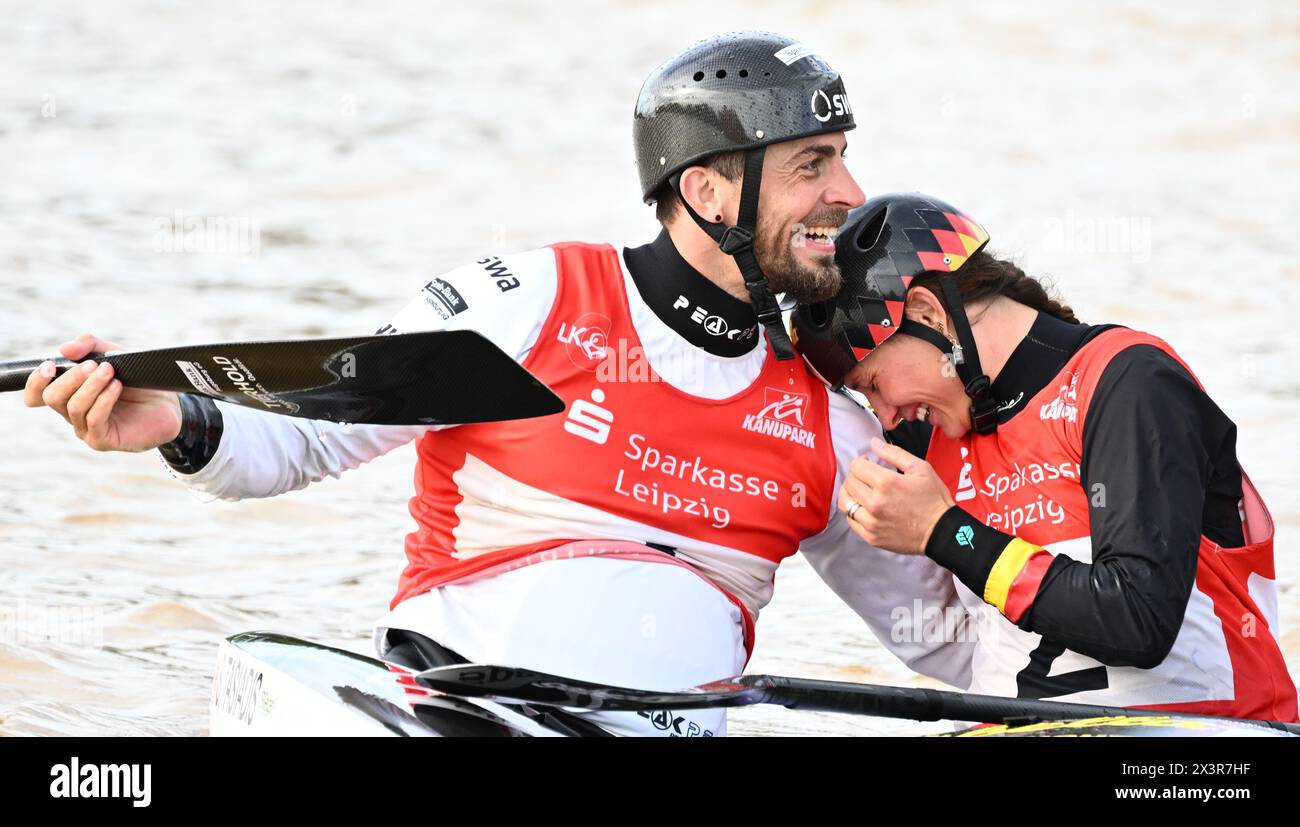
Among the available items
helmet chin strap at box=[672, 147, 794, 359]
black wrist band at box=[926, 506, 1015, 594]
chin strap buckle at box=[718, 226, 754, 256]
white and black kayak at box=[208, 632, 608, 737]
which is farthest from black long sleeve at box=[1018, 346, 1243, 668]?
white and black kayak at box=[208, 632, 608, 737]

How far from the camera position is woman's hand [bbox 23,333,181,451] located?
3691 millimetres

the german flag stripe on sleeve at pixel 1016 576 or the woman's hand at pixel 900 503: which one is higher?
the woman's hand at pixel 900 503

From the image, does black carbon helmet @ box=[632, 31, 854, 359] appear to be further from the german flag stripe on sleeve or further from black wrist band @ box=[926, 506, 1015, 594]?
the german flag stripe on sleeve

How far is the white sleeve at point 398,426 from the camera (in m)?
4.03

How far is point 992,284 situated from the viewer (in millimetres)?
4344

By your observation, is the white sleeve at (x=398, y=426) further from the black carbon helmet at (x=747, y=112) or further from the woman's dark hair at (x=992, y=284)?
the woman's dark hair at (x=992, y=284)

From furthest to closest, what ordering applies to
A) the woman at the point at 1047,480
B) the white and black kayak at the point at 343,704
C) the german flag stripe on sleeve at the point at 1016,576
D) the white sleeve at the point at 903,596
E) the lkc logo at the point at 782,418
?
the white sleeve at the point at 903,596
the lkc logo at the point at 782,418
the german flag stripe on sleeve at the point at 1016,576
the woman at the point at 1047,480
the white and black kayak at the point at 343,704

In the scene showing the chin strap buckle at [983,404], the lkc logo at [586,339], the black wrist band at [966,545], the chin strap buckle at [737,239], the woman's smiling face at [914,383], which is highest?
the chin strap buckle at [737,239]

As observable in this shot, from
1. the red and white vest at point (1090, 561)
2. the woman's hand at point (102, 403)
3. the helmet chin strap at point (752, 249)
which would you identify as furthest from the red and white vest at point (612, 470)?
the woman's hand at point (102, 403)

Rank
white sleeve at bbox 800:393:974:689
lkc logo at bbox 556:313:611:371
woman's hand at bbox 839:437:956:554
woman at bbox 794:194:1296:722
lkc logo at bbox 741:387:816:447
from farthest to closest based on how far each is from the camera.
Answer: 1. white sleeve at bbox 800:393:974:689
2. lkc logo at bbox 741:387:816:447
3. lkc logo at bbox 556:313:611:371
4. woman's hand at bbox 839:437:956:554
5. woman at bbox 794:194:1296:722

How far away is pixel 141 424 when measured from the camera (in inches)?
150

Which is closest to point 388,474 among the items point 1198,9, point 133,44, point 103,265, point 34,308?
point 34,308

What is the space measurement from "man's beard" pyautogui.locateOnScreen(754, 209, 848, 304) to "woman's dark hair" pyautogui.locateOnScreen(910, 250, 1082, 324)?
0.65ft

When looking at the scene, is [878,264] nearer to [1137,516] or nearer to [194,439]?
[1137,516]
